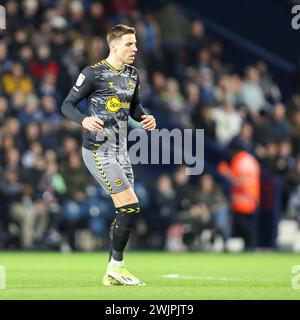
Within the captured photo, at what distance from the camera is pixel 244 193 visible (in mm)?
20953

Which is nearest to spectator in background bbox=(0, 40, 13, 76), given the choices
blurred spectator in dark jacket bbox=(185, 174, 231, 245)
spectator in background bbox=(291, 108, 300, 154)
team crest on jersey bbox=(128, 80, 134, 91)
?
blurred spectator in dark jacket bbox=(185, 174, 231, 245)

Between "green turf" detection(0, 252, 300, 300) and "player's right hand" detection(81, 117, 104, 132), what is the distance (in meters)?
1.49

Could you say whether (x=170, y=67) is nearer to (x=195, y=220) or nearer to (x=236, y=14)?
(x=236, y=14)

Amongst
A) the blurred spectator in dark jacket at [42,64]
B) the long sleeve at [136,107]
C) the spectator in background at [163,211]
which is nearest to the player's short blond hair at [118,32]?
the long sleeve at [136,107]

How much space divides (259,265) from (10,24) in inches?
325

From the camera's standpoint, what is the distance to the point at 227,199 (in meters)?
21.0

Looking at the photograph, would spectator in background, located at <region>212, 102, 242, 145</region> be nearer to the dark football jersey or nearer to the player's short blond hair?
the dark football jersey

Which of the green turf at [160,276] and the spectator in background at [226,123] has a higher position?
the spectator in background at [226,123]

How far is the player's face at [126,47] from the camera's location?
36.1 feet

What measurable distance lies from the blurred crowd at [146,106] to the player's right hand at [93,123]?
29.0 feet

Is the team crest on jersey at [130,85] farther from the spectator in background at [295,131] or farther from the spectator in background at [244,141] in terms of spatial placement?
the spectator in background at [295,131]

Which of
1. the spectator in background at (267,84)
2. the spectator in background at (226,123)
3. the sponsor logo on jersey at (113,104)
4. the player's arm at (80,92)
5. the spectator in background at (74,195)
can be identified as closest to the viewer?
the player's arm at (80,92)

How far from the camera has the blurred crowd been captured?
64.3ft

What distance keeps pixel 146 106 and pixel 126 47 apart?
10658 millimetres
